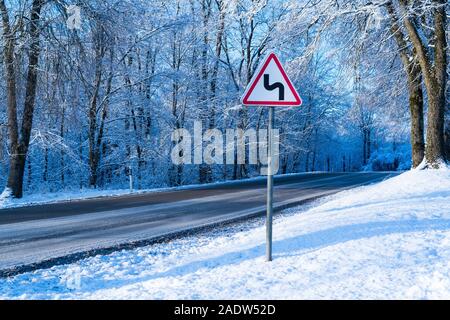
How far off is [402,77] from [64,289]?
17530mm

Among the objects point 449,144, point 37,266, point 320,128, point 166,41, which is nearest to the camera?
point 37,266

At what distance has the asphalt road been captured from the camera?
6567 mm

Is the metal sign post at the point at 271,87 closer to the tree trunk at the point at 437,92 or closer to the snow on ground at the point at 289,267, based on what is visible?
the snow on ground at the point at 289,267

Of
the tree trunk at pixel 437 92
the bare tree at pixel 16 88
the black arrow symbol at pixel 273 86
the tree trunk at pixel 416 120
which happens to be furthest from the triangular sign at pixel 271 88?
the tree trunk at pixel 416 120

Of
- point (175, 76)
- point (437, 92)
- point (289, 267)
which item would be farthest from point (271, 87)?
point (175, 76)

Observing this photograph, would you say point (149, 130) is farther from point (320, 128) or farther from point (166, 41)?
point (320, 128)

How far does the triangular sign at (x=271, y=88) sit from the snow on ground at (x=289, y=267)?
1.97 meters

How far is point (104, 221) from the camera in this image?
30.2 ft

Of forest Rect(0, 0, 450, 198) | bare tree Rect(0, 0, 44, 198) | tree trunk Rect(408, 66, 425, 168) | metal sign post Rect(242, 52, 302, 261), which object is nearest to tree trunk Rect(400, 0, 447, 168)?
forest Rect(0, 0, 450, 198)

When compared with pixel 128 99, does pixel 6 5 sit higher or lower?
higher

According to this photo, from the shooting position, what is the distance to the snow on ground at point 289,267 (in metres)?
4.12

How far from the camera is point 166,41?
2633 centimetres

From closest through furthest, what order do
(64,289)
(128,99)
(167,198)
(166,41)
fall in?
(64,289) → (167,198) → (128,99) → (166,41)
